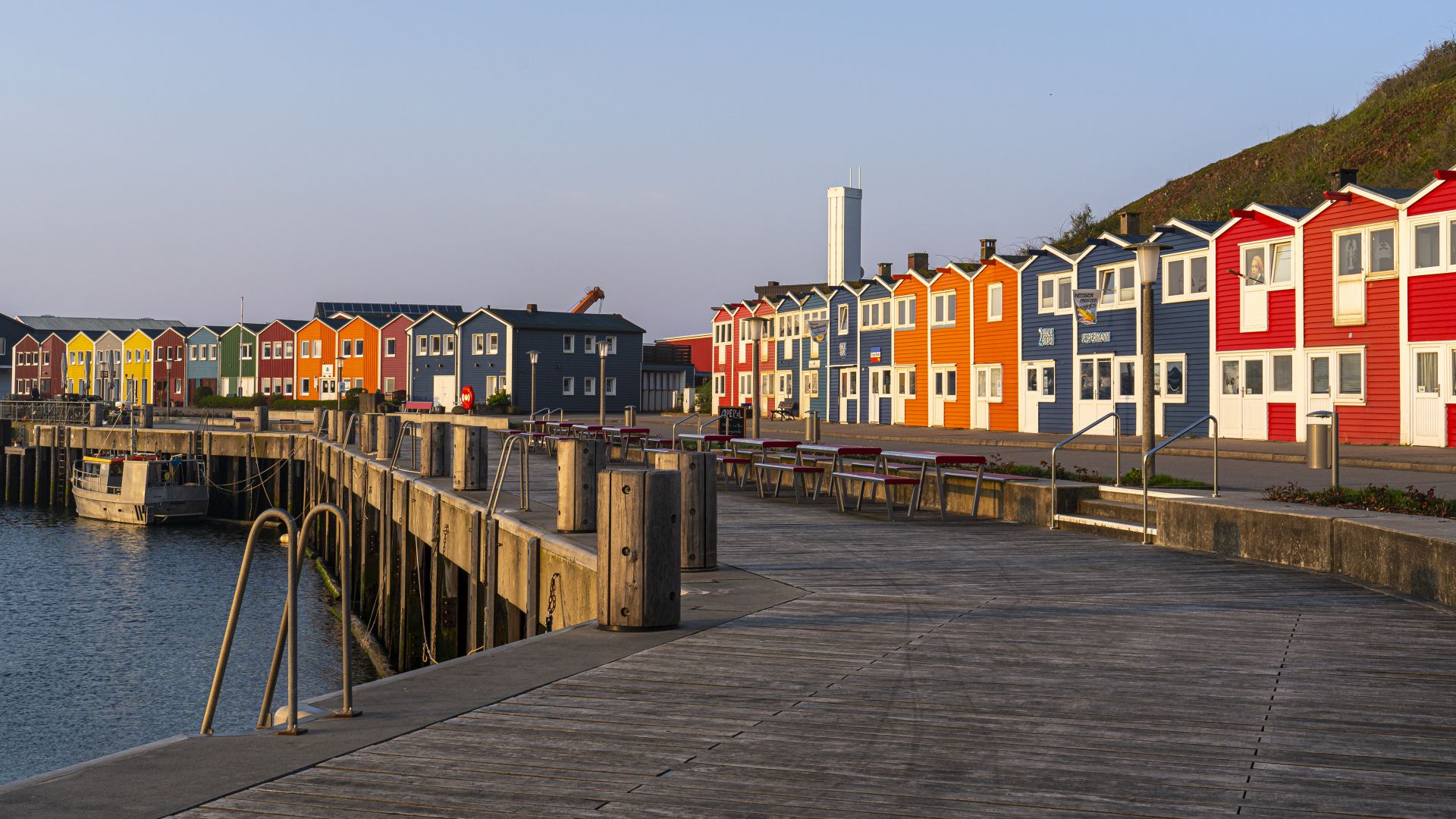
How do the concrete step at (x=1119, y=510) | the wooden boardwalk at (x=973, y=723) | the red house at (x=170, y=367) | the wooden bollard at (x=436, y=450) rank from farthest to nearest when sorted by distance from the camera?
1. the red house at (x=170, y=367)
2. the wooden bollard at (x=436, y=450)
3. the concrete step at (x=1119, y=510)
4. the wooden boardwalk at (x=973, y=723)

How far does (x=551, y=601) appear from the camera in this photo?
35.9 feet

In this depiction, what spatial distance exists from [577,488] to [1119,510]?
19.8 feet

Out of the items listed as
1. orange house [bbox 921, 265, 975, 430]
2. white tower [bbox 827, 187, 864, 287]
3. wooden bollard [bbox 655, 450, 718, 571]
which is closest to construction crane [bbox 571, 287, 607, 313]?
white tower [bbox 827, 187, 864, 287]

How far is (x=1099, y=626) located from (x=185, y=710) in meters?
15.8

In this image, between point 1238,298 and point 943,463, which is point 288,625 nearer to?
point 943,463

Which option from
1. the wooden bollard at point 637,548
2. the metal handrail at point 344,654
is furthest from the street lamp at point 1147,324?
the metal handrail at point 344,654

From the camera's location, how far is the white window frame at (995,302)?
44750 millimetres

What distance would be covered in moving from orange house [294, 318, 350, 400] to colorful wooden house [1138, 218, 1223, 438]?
59.4 meters

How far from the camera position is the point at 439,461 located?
2167cm

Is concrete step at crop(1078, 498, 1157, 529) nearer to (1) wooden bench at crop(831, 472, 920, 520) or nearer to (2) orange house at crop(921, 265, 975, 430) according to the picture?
(1) wooden bench at crop(831, 472, 920, 520)

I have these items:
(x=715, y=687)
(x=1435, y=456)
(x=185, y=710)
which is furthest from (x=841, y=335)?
(x=715, y=687)

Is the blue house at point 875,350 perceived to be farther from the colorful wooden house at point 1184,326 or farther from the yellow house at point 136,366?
the yellow house at point 136,366

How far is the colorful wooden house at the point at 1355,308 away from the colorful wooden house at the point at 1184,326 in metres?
3.64

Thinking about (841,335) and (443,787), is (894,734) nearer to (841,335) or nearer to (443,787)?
(443,787)
